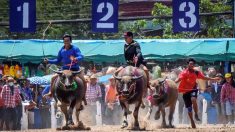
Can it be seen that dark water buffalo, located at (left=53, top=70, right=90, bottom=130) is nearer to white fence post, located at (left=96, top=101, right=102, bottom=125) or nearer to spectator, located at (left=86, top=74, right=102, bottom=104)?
white fence post, located at (left=96, top=101, right=102, bottom=125)

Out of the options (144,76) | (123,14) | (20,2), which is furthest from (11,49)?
(123,14)

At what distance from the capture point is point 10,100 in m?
26.7

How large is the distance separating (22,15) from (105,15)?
3.50 metres

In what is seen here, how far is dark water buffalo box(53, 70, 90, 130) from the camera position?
73.2 feet

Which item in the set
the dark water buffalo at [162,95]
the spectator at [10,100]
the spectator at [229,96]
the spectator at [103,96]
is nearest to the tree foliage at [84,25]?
the spectator at [229,96]

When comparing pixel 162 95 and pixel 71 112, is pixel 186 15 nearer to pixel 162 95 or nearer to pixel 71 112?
pixel 162 95

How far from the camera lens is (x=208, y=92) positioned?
105 ft

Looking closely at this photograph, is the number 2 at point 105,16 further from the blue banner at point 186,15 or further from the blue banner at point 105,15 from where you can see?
the blue banner at point 186,15

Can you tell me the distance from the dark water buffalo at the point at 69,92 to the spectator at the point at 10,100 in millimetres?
3979

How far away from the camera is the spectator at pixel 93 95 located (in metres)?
30.2

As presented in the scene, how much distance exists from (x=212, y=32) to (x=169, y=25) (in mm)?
3362

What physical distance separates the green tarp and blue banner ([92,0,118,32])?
253 centimetres

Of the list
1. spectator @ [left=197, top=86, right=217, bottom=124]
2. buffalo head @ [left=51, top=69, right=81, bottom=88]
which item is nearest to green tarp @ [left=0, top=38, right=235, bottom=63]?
spectator @ [left=197, top=86, right=217, bottom=124]

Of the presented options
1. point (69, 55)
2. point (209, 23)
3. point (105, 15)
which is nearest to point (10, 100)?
point (69, 55)
